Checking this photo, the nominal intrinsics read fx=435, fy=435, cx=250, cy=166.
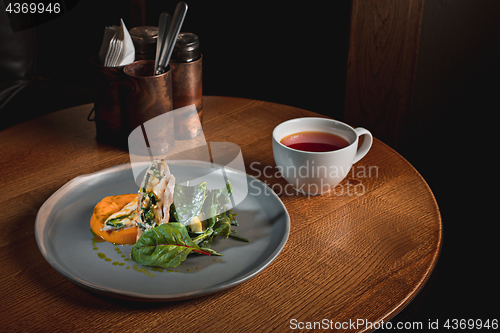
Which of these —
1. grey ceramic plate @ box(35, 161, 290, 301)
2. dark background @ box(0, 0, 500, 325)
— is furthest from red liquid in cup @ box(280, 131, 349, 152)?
dark background @ box(0, 0, 500, 325)

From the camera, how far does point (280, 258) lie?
2.27 feet

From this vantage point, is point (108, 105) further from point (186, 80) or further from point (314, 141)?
point (314, 141)

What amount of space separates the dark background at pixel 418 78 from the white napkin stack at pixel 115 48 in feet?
2.33

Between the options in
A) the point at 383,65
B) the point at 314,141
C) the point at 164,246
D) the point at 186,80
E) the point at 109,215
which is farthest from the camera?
the point at 383,65

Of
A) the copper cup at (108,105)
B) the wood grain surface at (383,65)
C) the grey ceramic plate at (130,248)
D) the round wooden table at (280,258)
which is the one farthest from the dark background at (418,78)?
the copper cup at (108,105)

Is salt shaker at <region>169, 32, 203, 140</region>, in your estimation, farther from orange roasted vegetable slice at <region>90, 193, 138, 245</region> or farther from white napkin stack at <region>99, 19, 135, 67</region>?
orange roasted vegetable slice at <region>90, 193, 138, 245</region>

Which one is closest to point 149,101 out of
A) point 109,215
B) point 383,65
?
point 109,215

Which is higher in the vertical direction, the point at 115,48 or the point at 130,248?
the point at 115,48

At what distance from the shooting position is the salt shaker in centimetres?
103

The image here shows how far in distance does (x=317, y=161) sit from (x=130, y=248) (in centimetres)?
36

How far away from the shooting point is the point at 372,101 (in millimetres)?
1823

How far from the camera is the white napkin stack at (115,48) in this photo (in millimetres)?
976

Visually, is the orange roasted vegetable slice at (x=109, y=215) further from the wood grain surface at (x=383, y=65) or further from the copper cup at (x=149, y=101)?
the wood grain surface at (x=383, y=65)

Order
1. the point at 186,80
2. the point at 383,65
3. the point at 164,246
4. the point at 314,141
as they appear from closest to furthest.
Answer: the point at 164,246 < the point at 314,141 < the point at 186,80 < the point at 383,65
